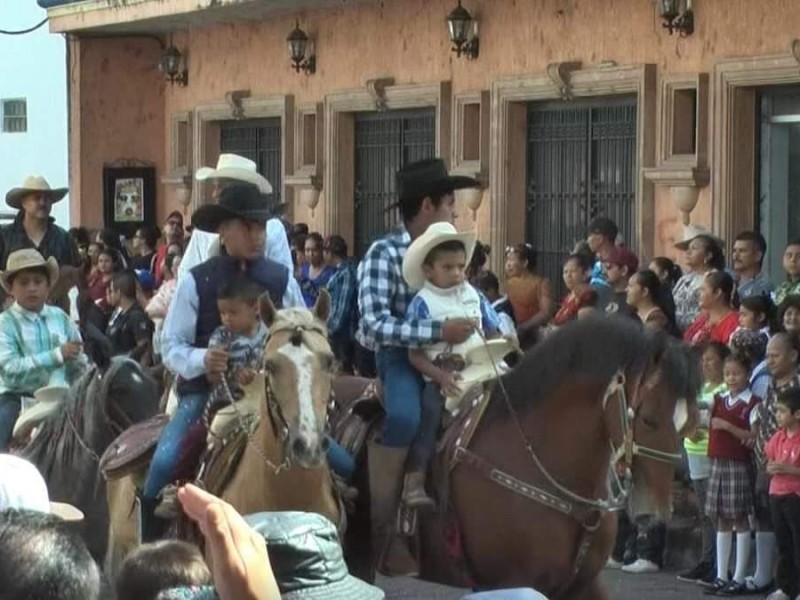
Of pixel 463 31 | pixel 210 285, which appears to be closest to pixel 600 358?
pixel 210 285

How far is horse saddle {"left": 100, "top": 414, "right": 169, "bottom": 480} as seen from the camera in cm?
1021

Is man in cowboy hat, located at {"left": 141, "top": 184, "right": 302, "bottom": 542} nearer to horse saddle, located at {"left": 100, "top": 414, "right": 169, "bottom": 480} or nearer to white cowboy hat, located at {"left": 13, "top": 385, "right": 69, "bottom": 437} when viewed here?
horse saddle, located at {"left": 100, "top": 414, "right": 169, "bottom": 480}

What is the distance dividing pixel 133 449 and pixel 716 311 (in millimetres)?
4823

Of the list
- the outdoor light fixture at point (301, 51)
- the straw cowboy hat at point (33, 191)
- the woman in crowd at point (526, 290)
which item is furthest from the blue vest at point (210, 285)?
the outdoor light fixture at point (301, 51)

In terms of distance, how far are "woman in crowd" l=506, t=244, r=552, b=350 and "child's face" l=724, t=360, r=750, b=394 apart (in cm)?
343

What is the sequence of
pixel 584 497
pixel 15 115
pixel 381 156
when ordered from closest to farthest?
1. pixel 584 497
2. pixel 381 156
3. pixel 15 115

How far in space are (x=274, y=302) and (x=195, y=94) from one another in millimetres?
16964

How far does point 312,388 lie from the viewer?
344 inches

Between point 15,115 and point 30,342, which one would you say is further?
point 15,115

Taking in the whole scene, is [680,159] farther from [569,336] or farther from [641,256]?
[569,336]

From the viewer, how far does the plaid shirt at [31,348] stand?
12.1 meters

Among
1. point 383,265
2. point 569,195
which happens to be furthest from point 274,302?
point 569,195

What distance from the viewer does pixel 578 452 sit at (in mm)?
9422

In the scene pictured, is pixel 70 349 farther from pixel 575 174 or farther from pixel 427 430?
pixel 575 174
